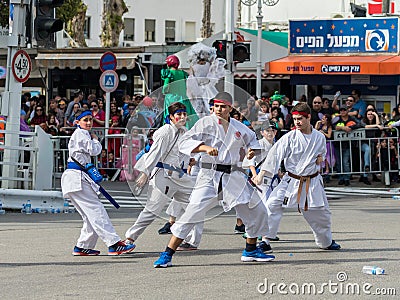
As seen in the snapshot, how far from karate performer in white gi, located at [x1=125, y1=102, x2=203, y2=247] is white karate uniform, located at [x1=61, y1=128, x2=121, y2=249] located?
0.39 m

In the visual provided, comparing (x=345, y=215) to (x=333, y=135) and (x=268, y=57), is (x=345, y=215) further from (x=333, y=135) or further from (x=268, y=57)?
(x=268, y=57)

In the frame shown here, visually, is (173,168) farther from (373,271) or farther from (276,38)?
(276,38)

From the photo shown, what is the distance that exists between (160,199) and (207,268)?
1.68 metres

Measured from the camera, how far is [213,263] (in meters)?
10.6

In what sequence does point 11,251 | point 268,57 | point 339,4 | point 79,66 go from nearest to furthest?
point 11,251, point 268,57, point 79,66, point 339,4

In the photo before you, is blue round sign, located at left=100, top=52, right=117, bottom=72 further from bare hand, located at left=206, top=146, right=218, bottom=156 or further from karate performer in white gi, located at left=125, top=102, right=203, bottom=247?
bare hand, located at left=206, top=146, right=218, bottom=156

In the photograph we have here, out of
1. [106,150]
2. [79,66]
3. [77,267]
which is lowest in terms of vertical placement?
[77,267]

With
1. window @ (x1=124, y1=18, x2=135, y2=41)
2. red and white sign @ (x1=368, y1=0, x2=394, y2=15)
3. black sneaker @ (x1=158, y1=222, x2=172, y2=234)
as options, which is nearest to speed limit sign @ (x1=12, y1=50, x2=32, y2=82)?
black sneaker @ (x1=158, y1=222, x2=172, y2=234)

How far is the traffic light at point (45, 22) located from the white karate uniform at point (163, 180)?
16.1ft

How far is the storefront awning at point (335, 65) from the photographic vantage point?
84.7ft

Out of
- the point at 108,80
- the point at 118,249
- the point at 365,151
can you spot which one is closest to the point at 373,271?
the point at 118,249

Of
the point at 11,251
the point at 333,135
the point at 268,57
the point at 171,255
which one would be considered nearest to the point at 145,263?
the point at 171,255

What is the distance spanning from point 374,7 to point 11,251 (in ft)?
76.3

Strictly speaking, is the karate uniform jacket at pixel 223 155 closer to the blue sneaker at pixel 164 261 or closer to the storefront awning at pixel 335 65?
the blue sneaker at pixel 164 261
